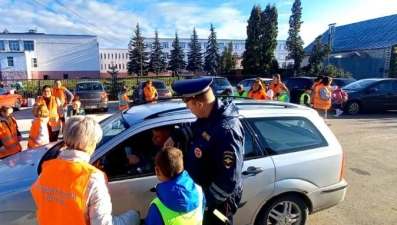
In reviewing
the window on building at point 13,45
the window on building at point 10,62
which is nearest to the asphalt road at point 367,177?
the window on building at point 10,62

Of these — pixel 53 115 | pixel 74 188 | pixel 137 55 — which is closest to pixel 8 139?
pixel 53 115

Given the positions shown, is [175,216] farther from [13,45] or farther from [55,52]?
[13,45]

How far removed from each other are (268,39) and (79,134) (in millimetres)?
29930

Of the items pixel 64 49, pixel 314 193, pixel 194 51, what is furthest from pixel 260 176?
pixel 64 49

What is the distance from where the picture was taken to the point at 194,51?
52.4m

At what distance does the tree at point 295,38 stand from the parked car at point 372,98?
17.0 meters

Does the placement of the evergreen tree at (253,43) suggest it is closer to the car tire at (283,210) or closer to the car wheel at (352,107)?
the car wheel at (352,107)

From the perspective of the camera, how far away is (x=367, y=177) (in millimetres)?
4539

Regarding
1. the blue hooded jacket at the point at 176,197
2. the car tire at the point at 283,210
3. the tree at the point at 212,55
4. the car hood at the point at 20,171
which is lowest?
the car tire at the point at 283,210

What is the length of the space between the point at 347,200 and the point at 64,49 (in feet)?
185

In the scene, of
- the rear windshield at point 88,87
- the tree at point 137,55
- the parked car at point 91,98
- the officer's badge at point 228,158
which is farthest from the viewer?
the tree at point 137,55

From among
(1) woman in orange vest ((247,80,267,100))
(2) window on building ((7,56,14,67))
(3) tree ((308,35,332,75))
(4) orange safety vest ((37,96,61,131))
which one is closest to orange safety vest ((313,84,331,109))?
(1) woman in orange vest ((247,80,267,100))

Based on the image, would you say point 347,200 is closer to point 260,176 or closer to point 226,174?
point 260,176

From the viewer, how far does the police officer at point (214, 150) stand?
170 centimetres
